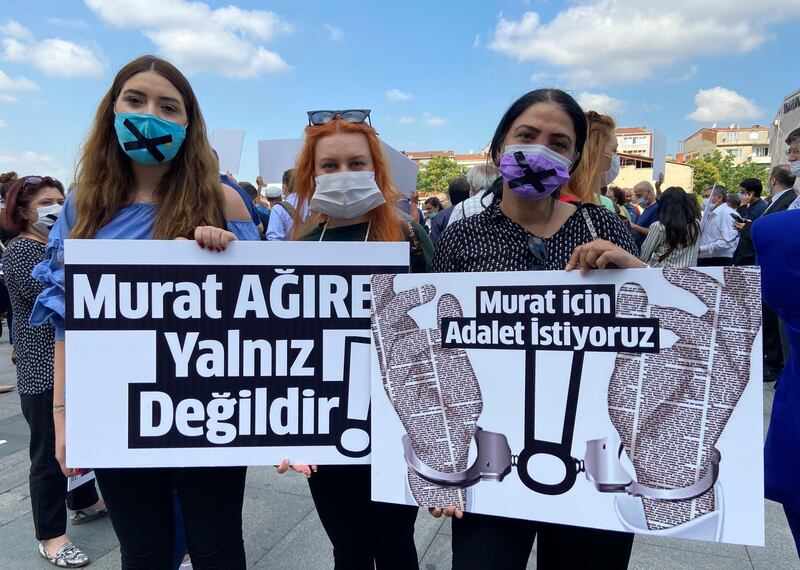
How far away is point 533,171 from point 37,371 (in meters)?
2.54

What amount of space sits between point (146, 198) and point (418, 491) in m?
1.27

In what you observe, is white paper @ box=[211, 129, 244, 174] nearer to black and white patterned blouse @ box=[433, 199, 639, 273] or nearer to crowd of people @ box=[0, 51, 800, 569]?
crowd of people @ box=[0, 51, 800, 569]

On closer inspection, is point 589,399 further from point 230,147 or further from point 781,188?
point 781,188

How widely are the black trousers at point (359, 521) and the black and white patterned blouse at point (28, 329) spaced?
173 cm

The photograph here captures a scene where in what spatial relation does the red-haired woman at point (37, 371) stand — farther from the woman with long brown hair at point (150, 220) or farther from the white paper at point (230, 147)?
the white paper at point (230, 147)

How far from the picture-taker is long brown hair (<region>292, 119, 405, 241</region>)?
187 cm

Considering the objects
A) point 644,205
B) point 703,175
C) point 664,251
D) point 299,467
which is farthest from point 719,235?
point 703,175

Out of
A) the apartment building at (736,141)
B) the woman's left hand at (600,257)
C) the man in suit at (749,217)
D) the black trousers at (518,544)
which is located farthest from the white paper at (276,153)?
the apartment building at (736,141)

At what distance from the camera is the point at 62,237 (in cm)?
174

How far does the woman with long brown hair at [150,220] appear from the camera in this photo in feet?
5.43

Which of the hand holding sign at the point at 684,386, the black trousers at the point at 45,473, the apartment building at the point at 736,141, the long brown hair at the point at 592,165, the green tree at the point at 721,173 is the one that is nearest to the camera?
the hand holding sign at the point at 684,386


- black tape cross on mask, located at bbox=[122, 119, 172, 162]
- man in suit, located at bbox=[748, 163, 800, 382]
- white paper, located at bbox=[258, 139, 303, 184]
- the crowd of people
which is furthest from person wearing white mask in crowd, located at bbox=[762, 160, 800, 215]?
black tape cross on mask, located at bbox=[122, 119, 172, 162]

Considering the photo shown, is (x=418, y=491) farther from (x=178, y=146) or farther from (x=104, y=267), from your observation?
(x=178, y=146)

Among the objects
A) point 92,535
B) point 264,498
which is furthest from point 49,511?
point 264,498
